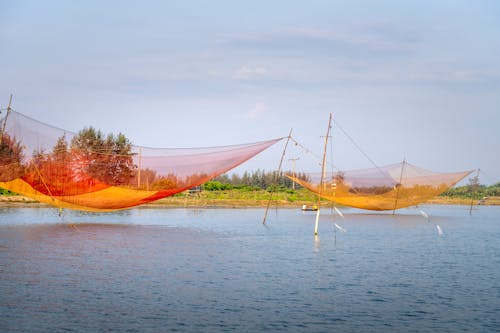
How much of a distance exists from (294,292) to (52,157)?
10187 millimetres

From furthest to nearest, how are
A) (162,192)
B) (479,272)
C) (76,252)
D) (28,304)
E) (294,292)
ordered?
(162,192) → (76,252) → (479,272) → (294,292) → (28,304)

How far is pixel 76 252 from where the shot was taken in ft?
51.8

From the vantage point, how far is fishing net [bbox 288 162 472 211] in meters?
30.9

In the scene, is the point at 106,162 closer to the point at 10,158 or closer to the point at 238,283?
the point at 10,158

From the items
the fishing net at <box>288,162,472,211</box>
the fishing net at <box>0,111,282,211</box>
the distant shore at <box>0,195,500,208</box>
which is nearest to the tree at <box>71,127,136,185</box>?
the fishing net at <box>0,111,282,211</box>

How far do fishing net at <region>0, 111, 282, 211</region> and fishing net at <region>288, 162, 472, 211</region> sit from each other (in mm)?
12712

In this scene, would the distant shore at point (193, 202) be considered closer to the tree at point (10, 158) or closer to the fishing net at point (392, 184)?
the fishing net at point (392, 184)

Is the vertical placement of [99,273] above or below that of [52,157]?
below

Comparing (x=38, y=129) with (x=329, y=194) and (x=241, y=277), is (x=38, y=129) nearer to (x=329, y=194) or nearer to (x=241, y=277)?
(x=241, y=277)

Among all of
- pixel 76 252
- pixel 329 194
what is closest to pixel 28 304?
pixel 76 252

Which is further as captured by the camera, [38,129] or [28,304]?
[38,129]

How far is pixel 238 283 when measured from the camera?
12.0m

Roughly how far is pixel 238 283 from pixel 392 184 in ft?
73.1

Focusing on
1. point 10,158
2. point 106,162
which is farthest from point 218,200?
point 10,158
